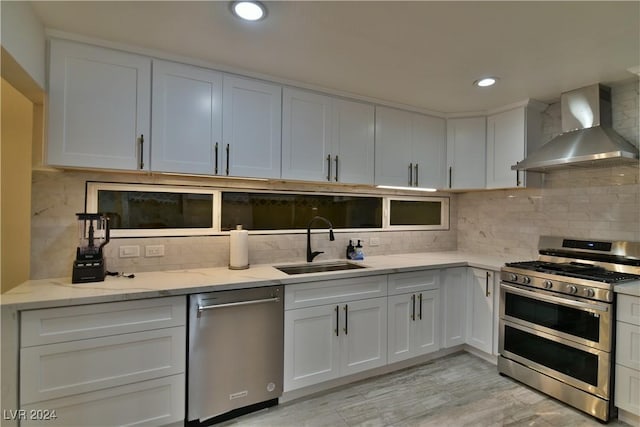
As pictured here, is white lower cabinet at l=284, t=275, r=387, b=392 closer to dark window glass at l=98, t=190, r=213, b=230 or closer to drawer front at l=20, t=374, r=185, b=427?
drawer front at l=20, t=374, r=185, b=427

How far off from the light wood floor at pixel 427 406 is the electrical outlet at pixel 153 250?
127 centimetres

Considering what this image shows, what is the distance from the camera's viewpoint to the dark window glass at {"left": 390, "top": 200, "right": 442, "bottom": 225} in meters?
3.46

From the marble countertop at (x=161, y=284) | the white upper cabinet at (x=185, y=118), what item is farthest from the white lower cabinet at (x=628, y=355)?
the white upper cabinet at (x=185, y=118)

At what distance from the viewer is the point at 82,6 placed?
1612 mm

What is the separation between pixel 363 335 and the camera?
249 cm

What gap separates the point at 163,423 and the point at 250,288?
0.91m

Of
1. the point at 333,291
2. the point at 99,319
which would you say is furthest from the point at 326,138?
the point at 99,319

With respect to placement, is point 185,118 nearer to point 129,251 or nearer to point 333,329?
point 129,251

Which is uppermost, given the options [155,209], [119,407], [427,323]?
[155,209]

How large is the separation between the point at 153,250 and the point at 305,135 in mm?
1484

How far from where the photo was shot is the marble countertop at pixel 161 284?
162 centimetres

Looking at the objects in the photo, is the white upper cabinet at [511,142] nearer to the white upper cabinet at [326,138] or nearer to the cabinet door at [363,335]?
the white upper cabinet at [326,138]

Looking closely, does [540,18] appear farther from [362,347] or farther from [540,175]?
[362,347]

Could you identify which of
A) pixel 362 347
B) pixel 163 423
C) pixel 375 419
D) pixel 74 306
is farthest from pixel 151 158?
pixel 375 419
